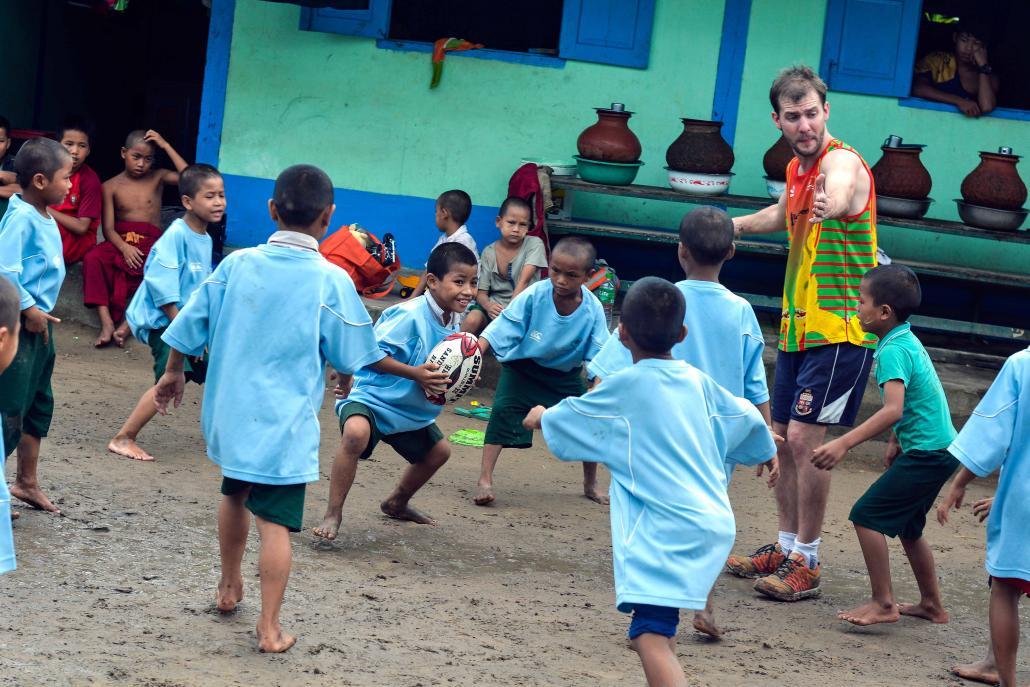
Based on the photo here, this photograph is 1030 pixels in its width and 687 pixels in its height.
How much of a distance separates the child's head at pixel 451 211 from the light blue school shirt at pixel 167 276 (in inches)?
90.7

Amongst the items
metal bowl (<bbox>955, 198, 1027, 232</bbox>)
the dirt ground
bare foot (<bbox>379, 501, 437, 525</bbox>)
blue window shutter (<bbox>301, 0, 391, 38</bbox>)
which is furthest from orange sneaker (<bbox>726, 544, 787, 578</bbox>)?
blue window shutter (<bbox>301, 0, 391, 38</bbox>)

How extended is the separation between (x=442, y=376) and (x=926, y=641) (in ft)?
6.54

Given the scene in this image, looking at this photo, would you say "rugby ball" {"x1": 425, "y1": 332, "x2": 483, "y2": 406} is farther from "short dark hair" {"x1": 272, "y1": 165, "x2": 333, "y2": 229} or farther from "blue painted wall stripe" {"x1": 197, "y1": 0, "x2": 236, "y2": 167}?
"blue painted wall stripe" {"x1": 197, "y1": 0, "x2": 236, "y2": 167}

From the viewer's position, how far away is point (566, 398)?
391 centimetres

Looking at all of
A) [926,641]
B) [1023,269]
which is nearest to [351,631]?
[926,641]

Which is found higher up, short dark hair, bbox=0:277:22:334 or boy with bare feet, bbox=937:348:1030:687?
short dark hair, bbox=0:277:22:334

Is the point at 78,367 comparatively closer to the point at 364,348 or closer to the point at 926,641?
the point at 364,348

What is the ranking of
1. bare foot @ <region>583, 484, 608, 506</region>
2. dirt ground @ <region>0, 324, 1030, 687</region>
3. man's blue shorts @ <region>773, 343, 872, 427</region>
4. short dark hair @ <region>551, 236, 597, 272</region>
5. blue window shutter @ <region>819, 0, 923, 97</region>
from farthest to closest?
blue window shutter @ <region>819, 0, 923, 97</region> < bare foot @ <region>583, 484, 608, 506</region> < short dark hair @ <region>551, 236, 597, 272</region> < man's blue shorts @ <region>773, 343, 872, 427</region> < dirt ground @ <region>0, 324, 1030, 687</region>

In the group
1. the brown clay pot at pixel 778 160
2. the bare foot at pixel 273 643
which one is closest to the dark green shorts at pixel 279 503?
the bare foot at pixel 273 643

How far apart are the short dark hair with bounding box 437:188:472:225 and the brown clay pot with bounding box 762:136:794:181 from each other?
6.57 ft

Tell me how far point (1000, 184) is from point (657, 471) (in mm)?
5573

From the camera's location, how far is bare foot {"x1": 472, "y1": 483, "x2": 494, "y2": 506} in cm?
585

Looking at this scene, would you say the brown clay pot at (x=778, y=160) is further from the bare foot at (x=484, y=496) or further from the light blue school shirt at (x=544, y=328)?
the bare foot at (x=484, y=496)

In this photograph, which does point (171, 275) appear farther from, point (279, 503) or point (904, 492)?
point (904, 492)
